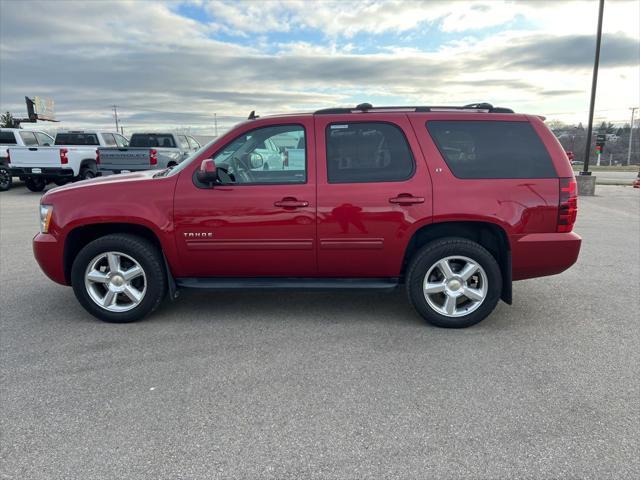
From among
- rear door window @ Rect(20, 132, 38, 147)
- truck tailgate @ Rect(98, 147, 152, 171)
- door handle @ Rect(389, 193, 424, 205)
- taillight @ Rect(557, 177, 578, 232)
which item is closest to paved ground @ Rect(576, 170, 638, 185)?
truck tailgate @ Rect(98, 147, 152, 171)

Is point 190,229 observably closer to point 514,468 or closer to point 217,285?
point 217,285

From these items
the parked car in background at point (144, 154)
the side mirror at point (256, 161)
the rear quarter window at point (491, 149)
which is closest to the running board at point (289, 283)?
the side mirror at point (256, 161)

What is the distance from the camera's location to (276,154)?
427 centimetres

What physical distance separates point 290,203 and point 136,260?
4.80 feet

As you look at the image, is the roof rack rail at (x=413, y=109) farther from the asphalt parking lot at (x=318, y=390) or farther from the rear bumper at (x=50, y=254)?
the rear bumper at (x=50, y=254)

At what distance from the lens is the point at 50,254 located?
4293mm

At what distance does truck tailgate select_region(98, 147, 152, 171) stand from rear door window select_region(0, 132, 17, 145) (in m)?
5.36

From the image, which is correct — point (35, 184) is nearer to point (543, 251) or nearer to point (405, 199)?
point (405, 199)

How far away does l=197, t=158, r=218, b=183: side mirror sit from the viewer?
12.9ft

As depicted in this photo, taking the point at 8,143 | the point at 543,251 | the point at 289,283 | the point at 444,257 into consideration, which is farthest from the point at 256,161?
the point at 8,143

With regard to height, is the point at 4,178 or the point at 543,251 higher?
the point at 4,178

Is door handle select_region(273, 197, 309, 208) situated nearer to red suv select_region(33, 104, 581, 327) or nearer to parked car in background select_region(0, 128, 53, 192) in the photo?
red suv select_region(33, 104, 581, 327)

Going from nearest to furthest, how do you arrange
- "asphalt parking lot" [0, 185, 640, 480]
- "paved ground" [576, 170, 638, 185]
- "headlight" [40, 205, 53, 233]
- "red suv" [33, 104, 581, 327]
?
"asphalt parking lot" [0, 185, 640, 480] → "red suv" [33, 104, 581, 327] → "headlight" [40, 205, 53, 233] → "paved ground" [576, 170, 638, 185]

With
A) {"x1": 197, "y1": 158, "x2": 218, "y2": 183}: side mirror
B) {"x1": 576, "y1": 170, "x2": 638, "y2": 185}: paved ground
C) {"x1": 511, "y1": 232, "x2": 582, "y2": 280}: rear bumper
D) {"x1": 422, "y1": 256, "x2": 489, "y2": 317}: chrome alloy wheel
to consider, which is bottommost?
{"x1": 576, "y1": 170, "x2": 638, "y2": 185}: paved ground
